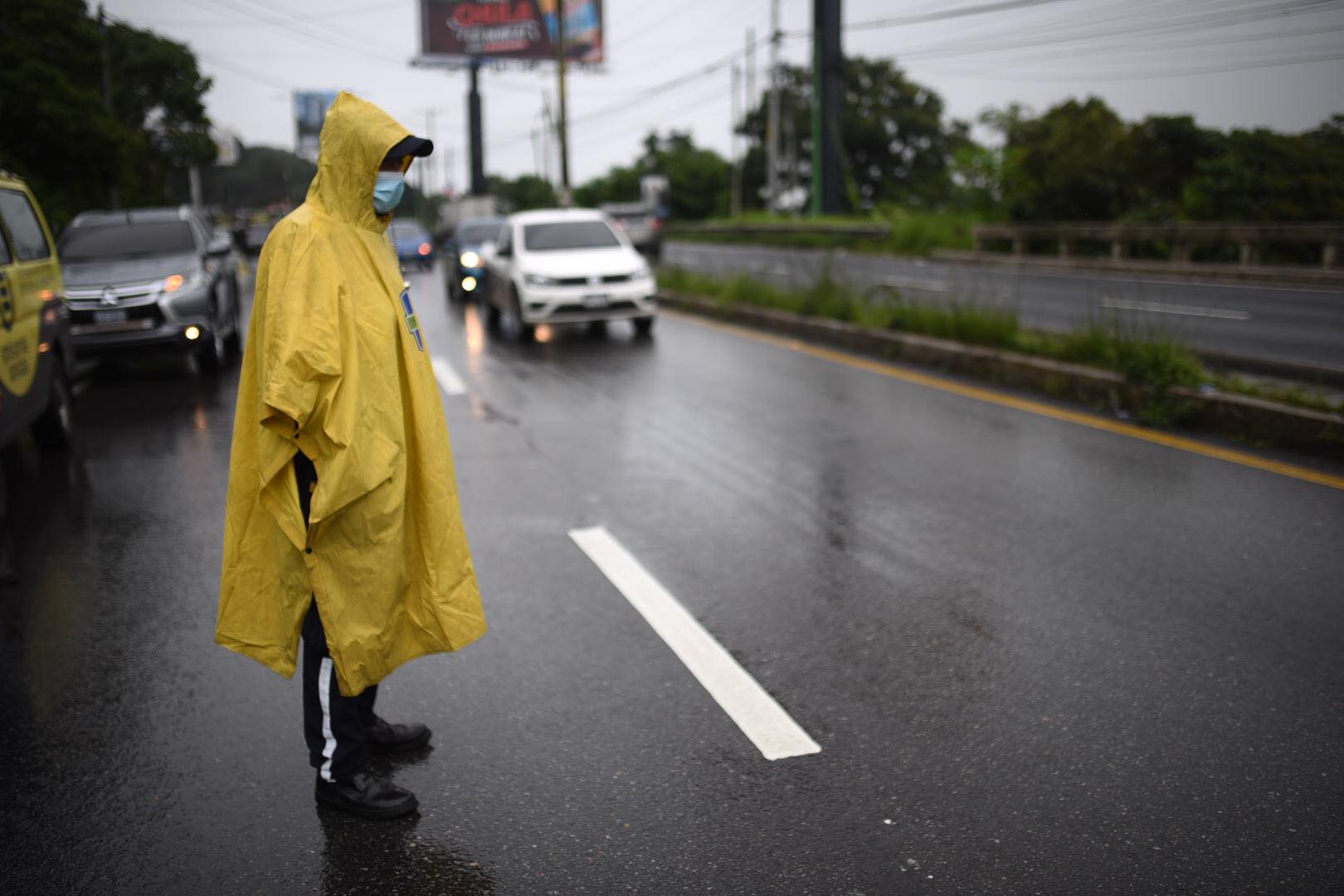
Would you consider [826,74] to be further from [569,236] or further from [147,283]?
[147,283]

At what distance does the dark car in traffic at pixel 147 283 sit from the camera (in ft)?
38.2

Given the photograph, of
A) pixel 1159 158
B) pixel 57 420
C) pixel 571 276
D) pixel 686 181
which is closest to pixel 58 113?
pixel 571 276

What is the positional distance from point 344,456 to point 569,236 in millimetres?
13733

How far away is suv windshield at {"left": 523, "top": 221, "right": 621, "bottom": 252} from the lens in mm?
16203

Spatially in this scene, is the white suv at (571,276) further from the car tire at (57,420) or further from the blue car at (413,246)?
the blue car at (413,246)

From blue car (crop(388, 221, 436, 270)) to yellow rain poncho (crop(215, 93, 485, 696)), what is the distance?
3093 centimetres

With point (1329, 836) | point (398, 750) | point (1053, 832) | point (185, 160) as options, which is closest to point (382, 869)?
point (398, 750)

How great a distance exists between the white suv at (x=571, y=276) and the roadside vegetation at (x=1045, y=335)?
1902 millimetres

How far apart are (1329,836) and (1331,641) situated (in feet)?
4.96

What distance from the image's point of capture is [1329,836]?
3.06 m

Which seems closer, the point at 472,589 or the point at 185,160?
the point at 472,589

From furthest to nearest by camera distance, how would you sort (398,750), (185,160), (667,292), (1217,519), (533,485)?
(185,160) < (667,292) < (533,485) < (1217,519) < (398,750)

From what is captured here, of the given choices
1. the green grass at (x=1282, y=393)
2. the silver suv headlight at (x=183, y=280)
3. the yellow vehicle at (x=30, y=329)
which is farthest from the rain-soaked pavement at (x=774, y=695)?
the silver suv headlight at (x=183, y=280)

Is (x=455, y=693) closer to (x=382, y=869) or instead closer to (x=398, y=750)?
(x=398, y=750)
